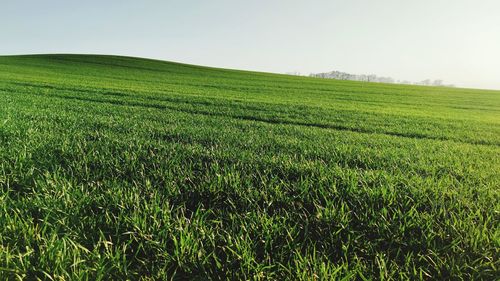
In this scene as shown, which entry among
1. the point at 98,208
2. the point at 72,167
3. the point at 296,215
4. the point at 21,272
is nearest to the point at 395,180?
the point at 296,215

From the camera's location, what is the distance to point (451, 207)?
3.02 meters

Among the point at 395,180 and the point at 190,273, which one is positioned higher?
the point at 395,180

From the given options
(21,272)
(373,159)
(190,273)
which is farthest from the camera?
(373,159)

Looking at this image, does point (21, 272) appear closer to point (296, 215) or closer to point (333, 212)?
point (296, 215)

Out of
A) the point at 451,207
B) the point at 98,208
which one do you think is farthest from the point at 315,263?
the point at 98,208

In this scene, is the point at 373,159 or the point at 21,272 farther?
the point at 373,159

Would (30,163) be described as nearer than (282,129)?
Yes

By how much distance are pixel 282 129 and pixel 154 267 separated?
6.42 metres

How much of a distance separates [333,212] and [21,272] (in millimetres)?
2316

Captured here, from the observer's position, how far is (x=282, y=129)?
8.25 m

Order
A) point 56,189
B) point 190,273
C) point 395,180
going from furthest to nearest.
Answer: point 395,180
point 56,189
point 190,273

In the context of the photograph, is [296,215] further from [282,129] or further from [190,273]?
[282,129]

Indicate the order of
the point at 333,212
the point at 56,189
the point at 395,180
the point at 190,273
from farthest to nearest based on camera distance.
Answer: the point at 395,180 < the point at 56,189 < the point at 333,212 < the point at 190,273

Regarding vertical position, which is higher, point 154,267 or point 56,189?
point 56,189
